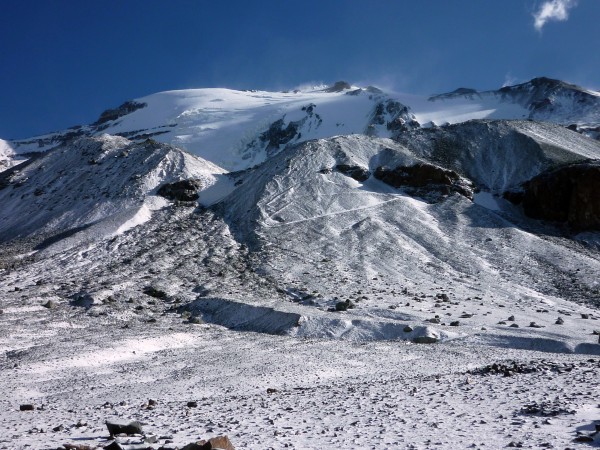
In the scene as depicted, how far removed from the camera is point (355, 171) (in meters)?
61.2

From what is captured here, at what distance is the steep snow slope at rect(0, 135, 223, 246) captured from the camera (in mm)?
54125

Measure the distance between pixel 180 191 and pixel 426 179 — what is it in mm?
29065

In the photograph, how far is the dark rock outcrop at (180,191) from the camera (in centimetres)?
5931

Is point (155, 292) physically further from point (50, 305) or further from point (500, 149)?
point (500, 149)

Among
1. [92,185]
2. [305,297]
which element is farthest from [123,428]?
[92,185]

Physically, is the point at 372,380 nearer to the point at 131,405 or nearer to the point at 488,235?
the point at 131,405

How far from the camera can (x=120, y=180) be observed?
63281mm

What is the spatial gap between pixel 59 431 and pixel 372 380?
28.8 ft

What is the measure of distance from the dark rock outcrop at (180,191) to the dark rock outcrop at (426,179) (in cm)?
2246

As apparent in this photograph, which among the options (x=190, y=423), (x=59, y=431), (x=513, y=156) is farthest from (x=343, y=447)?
(x=513, y=156)

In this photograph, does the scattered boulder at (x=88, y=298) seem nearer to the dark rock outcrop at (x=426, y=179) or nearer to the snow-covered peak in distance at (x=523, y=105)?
the dark rock outcrop at (x=426, y=179)

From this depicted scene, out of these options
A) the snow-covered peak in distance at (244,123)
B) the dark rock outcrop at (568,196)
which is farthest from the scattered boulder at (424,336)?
the snow-covered peak in distance at (244,123)

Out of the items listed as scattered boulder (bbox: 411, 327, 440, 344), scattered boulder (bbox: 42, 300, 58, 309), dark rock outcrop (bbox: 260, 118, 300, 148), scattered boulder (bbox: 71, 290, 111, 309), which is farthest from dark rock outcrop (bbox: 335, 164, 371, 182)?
dark rock outcrop (bbox: 260, 118, 300, 148)

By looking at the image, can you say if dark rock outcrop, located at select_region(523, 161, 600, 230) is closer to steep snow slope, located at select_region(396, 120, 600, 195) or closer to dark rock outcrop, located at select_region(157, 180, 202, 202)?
steep snow slope, located at select_region(396, 120, 600, 195)
